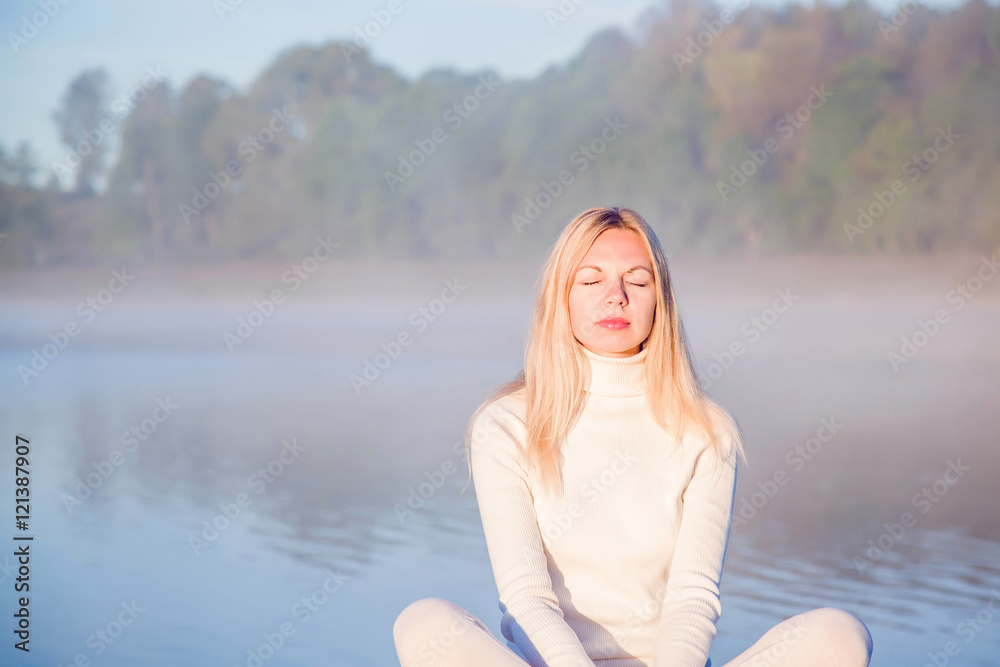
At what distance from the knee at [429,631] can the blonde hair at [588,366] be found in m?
0.26

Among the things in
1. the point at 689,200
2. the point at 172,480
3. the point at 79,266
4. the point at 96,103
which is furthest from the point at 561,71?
the point at 172,480

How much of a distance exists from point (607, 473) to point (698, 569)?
0.55 feet

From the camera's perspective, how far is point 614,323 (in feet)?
4.43

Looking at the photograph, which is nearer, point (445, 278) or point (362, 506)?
point (362, 506)

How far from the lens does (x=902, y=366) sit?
749cm

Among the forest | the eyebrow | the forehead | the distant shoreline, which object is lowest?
the distant shoreline

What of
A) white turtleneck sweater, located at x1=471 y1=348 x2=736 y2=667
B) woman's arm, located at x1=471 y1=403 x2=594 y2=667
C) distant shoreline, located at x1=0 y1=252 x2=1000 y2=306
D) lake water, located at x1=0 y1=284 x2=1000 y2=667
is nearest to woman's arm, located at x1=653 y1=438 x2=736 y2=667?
white turtleneck sweater, located at x1=471 y1=348 x2=736 y2=667

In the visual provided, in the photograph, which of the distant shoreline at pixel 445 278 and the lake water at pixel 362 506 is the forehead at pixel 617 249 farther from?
the distant shoreline at pixel 445 278

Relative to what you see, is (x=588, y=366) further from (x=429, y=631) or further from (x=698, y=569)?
(x=429, y=631)

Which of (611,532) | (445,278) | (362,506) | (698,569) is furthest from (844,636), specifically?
(445,278)

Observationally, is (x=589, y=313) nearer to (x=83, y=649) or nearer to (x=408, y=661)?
(x=408, y=661)

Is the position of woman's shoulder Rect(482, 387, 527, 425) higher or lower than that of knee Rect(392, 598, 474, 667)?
higher

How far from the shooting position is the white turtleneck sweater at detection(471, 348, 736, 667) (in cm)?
124

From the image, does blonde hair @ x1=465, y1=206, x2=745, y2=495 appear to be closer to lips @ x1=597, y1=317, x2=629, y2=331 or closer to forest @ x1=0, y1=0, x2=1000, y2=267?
lips @ x1=597, y1=317, x2=629, y2=331
